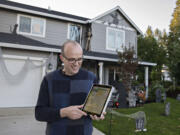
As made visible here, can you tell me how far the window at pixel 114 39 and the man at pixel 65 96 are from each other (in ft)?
32.3

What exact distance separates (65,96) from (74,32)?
379 inches

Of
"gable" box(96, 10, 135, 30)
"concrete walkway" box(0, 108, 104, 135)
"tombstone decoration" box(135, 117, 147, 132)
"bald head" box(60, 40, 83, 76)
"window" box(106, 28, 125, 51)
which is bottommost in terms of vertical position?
"concrete walkway" box(0, 108, 104, 135)

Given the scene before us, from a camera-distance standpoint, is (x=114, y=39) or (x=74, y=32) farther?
(x=114, y=39)

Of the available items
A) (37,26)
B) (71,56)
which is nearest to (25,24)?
(37,26)

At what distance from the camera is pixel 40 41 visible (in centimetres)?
906

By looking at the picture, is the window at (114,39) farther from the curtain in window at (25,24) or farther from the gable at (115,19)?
the curtain in window at (25,24)

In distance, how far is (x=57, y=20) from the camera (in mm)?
9750

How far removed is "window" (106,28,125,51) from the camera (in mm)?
10930

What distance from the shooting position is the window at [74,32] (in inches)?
402

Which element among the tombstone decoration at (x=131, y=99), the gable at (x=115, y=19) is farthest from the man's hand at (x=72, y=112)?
the gable at (x=115, y=19)

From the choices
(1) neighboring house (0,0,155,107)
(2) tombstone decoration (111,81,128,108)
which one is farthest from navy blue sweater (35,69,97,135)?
(2) tombstone decoration (111,81,128,108)

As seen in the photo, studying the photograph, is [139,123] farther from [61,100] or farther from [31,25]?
[31,25]

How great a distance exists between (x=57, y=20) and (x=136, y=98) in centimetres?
761

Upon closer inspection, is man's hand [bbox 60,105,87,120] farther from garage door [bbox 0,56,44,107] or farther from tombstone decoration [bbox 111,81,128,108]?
tombstone decoration [bbox 111,81,128,108]
